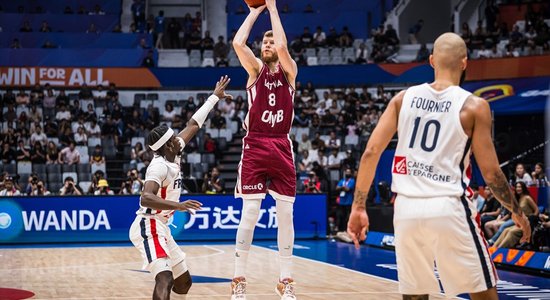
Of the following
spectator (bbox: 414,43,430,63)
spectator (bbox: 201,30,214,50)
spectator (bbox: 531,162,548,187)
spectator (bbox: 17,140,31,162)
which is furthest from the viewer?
spectator (bbox: 201,30,214,50)

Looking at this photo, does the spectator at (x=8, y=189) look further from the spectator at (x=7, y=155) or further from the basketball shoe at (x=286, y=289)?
the basketball shoe at (x=286, y=289)

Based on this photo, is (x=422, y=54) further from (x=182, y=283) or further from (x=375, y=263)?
(x=182, y=283)

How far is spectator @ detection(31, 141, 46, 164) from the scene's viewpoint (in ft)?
76.9

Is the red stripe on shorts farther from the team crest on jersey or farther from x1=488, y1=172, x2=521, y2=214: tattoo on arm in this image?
x1=488, y1=172, x2=521, y2=214: tattoo on arm

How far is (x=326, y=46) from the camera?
31062 millimetres

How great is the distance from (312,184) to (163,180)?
45.3 feet

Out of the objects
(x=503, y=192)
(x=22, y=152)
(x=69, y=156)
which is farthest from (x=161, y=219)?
(x=22, y=152)

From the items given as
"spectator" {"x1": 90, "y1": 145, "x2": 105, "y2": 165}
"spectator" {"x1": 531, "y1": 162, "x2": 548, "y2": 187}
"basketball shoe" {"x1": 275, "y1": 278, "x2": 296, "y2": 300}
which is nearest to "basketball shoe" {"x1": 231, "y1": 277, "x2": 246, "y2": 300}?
"basketball shoe" {"x1": 275, "y1": 278, "x2": 296, "y2": 300}

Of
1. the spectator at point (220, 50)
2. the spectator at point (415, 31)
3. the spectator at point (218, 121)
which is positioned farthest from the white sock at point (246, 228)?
the spectator at point (415, 31)

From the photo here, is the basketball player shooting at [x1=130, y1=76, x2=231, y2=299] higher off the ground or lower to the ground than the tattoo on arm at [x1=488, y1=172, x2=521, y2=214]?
lower

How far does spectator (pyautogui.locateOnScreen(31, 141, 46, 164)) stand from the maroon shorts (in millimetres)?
16399

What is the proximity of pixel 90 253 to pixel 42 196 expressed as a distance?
3461 millimetres

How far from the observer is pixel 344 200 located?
21.0 m

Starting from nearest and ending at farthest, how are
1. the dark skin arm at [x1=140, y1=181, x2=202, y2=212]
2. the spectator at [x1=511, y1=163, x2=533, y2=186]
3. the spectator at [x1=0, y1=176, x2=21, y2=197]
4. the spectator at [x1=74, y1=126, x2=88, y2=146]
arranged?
the dark skin arm at [x1=140, y1=181, x2=202, y2=212] → the spectator at [x1=511, y1=163, x2=533, y2=186] → the spectator at [x1=0, y1=176, x2=21, y2=197] → the spectator at [x1=74, y1=126, x2=88, y2=146]
